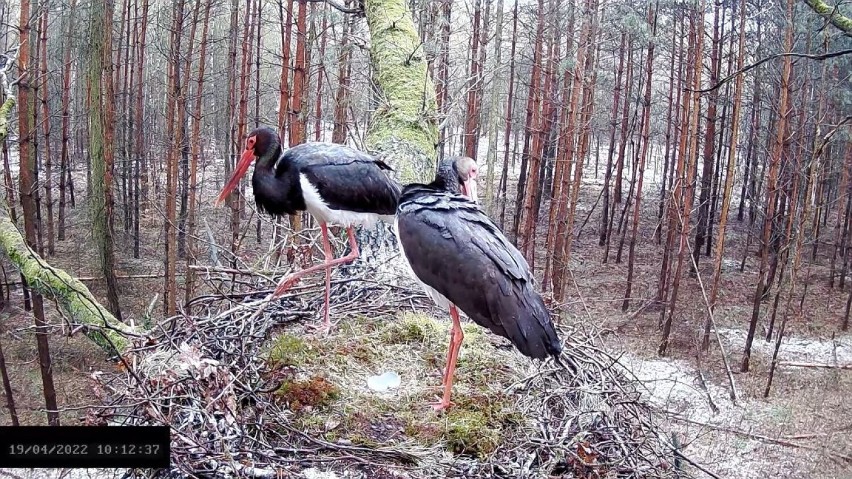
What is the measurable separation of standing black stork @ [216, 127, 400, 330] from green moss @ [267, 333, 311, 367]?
0.94 ft

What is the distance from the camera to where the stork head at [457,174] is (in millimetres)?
4066

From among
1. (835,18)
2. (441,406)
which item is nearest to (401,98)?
(441,406)

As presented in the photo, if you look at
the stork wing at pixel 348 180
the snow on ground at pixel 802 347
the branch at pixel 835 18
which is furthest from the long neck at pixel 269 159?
the snow on ground at pixel 802 347

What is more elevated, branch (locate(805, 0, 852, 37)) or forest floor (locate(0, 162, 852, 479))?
branch (locate(805, 0, 852, 37))

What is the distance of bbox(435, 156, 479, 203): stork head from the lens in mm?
4066

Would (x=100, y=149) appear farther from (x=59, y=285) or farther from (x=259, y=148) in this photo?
(x=259, y=148)

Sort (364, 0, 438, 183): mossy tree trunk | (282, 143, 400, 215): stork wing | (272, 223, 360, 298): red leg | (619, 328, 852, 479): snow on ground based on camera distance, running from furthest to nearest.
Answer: (619, 328, 852, 479): snow on ground < (364, 0, 438, 183): mossy tree trunk < (282, 143, 400, 215): stork wing < (272, 223, 360, 298): red leg

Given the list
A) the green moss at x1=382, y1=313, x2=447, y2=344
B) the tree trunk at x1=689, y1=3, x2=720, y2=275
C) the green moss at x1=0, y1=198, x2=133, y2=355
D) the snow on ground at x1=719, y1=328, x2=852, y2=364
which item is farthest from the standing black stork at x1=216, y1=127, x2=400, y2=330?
the snow on ground at x1=719, y1=328, x2=852, y2=364

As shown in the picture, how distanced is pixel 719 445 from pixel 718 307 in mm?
7097

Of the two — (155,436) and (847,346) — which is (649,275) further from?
(155,436)

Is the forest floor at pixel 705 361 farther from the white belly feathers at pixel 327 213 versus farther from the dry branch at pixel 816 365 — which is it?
the white belly feathers at pixel 327 213

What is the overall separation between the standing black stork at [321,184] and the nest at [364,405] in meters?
0.37

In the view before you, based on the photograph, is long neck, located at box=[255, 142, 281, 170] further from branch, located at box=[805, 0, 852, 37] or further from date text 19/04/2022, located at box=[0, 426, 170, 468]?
branch, located at box=[805, 0, 852, 37]

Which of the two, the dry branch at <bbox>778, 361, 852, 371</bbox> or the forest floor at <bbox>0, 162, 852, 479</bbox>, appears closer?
the forest floor at <bbox>0, 162, 852, 479</bbox>
